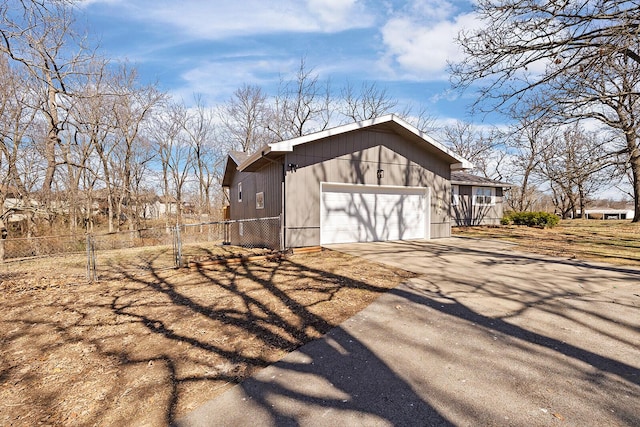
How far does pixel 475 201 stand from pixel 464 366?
1824 cm

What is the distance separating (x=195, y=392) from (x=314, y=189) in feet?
22.5

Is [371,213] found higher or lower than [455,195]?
lower

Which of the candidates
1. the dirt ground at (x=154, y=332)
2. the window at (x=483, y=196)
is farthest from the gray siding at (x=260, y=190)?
the window at (x=483, y=196)

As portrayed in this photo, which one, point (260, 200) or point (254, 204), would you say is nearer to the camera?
point (260, 200)

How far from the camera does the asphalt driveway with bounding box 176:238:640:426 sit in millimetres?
2090

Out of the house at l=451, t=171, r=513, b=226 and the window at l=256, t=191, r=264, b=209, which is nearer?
the window at l=256, t=191, r=264, b=209

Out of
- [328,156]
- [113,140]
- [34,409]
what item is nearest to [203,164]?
[113,140]

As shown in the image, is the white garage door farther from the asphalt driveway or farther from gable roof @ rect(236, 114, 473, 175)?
the asphalt driveway

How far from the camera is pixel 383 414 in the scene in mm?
2090

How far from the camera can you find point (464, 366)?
2.66m

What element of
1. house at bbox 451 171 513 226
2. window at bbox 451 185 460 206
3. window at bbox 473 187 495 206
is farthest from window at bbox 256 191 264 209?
window at bbox 473 187 495 206

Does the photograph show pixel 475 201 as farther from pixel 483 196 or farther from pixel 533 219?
pixel 533 219

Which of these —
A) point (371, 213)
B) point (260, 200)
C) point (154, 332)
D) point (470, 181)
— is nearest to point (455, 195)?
point (470, 181)

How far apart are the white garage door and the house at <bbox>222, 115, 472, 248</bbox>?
0.10 ft
